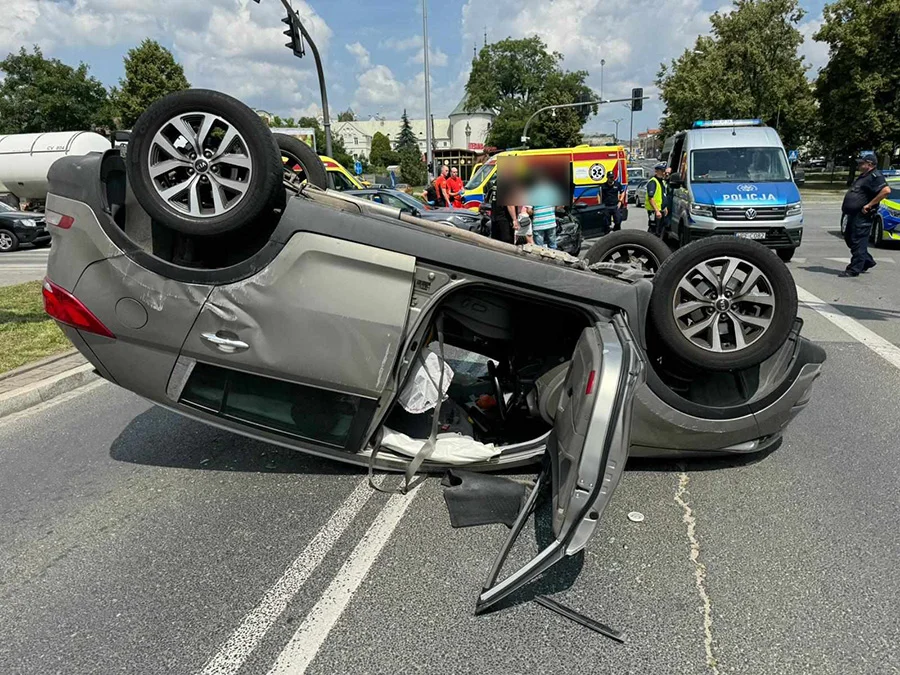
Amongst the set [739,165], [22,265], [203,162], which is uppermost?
[203,162]

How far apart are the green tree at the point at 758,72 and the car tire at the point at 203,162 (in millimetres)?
41892

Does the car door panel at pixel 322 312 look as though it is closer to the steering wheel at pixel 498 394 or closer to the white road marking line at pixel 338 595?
the white road marking line at pixel 338 595

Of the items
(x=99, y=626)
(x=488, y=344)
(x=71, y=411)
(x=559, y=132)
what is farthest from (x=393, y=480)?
(x=559, y=132)

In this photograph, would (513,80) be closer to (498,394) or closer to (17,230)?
(17,230)

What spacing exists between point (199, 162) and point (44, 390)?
3415 millimetres

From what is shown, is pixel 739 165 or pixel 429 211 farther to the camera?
pixel 429 211

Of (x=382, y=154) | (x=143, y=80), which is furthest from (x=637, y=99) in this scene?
(x=382, y=154)

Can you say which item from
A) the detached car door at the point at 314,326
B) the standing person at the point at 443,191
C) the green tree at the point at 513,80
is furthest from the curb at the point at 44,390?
the green tree at the point at 513,80

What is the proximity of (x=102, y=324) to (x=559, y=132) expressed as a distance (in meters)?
70.3

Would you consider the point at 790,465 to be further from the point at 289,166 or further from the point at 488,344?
the point at 289,166

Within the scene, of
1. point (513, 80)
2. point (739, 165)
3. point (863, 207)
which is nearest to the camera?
point (863, 207)

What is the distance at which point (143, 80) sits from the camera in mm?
46844

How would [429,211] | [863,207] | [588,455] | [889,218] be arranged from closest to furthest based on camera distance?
[588,455] → [863,207] → [889,218] → [429,211]

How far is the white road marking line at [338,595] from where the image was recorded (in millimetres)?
2252
